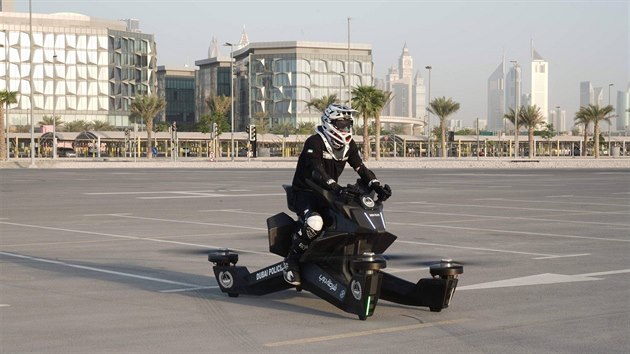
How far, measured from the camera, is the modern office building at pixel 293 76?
168m

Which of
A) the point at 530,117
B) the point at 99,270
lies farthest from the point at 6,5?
the point at 99,270

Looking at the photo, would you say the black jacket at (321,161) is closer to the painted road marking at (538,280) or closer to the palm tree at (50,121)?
the painted road marking at (538,280)

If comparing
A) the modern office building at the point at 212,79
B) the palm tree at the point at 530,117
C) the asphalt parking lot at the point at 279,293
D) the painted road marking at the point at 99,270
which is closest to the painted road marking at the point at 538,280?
the asphalt parking lot at the point at 279,293

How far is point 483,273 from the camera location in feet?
39.3

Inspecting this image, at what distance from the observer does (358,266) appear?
8.52 metres

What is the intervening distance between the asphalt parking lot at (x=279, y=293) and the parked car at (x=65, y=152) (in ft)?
321

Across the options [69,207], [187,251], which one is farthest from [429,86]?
[187,251]

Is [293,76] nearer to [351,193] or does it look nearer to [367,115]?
[367,115]

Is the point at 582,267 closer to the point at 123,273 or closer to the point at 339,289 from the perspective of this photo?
the point at 339,289

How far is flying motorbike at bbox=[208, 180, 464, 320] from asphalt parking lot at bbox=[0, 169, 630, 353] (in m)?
0.17

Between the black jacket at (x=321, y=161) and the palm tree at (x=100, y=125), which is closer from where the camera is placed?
the black jacket at (x=321, y=161)

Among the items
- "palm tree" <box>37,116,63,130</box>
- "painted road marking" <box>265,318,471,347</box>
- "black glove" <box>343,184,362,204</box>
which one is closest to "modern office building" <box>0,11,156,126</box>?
"palm tree" <box>37,116,63,130</box>

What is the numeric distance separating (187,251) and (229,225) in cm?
A: 489

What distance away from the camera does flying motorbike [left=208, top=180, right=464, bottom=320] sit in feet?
28.2
